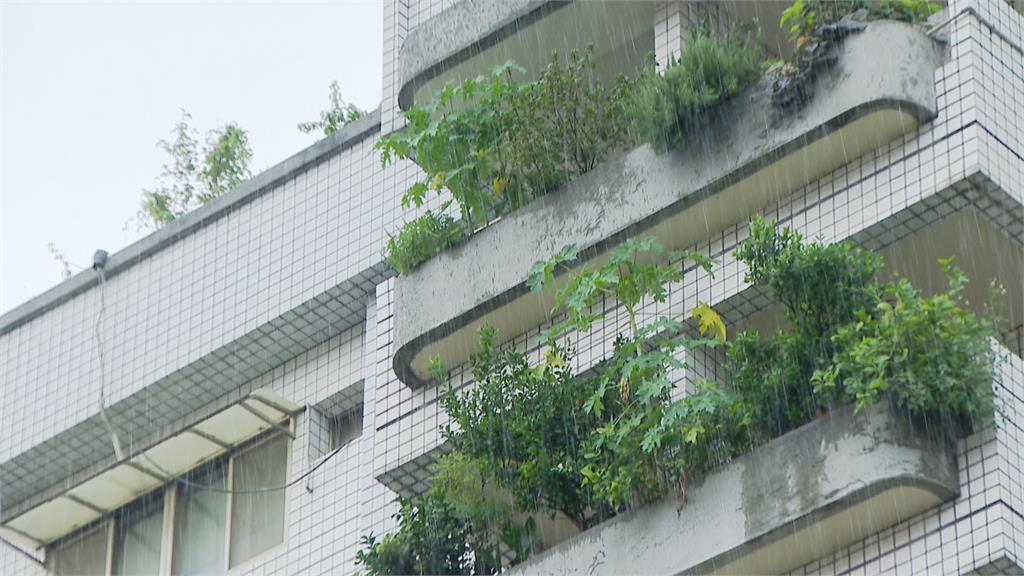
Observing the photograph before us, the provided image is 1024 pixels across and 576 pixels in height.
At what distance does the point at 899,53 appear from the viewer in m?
17.8

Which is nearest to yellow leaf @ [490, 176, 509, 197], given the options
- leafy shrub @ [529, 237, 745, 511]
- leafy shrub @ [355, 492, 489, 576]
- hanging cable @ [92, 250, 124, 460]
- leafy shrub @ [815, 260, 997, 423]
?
leafy shrub @ [529, 237, 745, 511]

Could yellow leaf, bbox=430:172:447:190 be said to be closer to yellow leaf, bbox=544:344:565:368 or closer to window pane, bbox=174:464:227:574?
yellow leaf, bbox=544:344:565:368

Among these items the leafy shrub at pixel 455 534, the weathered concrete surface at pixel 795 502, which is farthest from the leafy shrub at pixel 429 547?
the weathered concrete surface at pixel 795 502

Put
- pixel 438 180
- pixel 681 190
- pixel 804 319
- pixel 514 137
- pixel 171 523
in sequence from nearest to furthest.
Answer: pixel 804 319 < pixel 681 190 < pixel 514 137 < pixel 438 180 < pixel 171 523

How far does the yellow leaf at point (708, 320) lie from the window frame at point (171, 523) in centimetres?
508

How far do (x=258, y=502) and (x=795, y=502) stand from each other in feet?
23.4

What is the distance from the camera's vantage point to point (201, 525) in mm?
22516

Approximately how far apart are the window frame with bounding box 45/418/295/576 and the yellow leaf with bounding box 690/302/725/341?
508 cm

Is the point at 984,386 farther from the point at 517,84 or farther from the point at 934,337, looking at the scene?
the point at 517,84

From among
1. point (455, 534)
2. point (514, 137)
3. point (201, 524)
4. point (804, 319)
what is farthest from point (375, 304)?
point (804, 319)

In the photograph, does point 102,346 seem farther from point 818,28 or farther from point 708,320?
point 818,28

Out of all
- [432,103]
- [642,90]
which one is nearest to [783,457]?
[642,90]

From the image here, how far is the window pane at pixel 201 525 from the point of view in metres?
22.3

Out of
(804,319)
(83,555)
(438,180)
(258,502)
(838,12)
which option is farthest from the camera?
(83,555)
